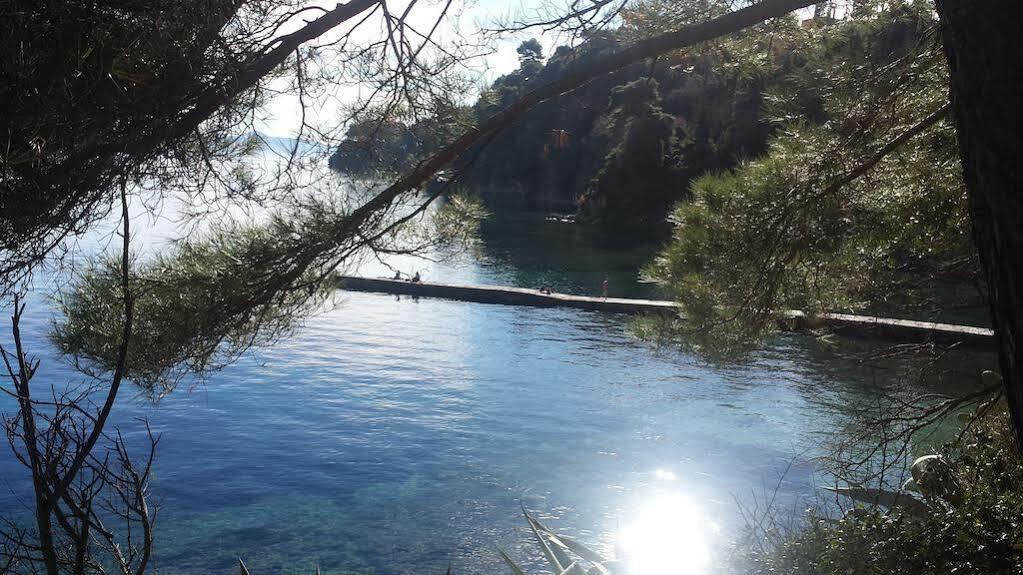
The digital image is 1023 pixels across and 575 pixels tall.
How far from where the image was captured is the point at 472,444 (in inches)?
403

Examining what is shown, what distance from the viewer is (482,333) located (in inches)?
651

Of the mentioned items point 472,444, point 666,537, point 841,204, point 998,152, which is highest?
point 841,204

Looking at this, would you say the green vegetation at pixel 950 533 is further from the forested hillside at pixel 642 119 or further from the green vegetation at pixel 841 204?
the forested hillside at pixel 642 119

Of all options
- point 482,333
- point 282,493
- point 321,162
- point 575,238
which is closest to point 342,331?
point 482,333

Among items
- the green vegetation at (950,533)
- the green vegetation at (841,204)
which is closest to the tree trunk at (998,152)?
the green vegetation at (950,533)

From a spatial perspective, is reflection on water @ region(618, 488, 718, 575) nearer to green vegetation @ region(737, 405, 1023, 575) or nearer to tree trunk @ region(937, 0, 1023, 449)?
green vegetation @ region(737, 405, 1023, 575)

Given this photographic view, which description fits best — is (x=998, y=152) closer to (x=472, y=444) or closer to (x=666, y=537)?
(x=666, y=537)

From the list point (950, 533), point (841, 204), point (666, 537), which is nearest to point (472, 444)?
point (666, 537)

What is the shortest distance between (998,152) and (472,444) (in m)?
8.79

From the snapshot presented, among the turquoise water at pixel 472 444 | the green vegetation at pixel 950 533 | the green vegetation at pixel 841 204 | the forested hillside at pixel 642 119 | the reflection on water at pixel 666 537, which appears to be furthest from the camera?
the turquoise water at pixel 472 444

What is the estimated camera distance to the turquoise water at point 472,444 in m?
7.38

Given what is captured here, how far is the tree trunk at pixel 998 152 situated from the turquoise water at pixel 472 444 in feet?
9.73

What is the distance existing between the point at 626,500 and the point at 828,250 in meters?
4.76

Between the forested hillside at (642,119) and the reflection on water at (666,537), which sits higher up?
the forested hillside at (642,119)
